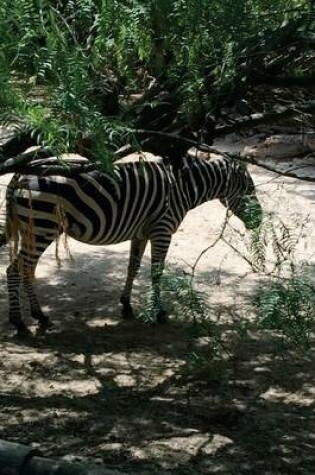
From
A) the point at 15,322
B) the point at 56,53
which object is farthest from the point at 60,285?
the point at 56,53

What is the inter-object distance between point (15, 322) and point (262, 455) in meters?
2.40

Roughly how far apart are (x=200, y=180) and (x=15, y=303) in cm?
189

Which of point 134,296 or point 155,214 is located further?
point 134,296

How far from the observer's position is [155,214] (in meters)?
A: 6.05

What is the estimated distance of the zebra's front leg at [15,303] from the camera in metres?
5.71

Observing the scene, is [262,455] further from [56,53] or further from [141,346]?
[56,53]

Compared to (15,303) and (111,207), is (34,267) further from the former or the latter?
(111,207)

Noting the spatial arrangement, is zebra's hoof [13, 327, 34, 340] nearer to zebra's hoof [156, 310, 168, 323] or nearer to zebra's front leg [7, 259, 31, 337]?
zebra's front leg [7, 259, 31, 337]

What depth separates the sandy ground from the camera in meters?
4.12

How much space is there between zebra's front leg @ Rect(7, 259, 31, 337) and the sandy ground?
0.12 metres

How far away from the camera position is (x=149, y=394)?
16.1ft

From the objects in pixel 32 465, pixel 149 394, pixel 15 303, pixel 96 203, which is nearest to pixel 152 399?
pixel 149 394

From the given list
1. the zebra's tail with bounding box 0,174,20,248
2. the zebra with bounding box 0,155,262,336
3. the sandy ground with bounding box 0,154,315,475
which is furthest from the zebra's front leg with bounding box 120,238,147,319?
the zebra's tail with bounding box 0,174,20,248

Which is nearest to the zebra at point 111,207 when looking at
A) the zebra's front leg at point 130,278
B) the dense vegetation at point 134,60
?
the zebra's front leg at point 130,278
